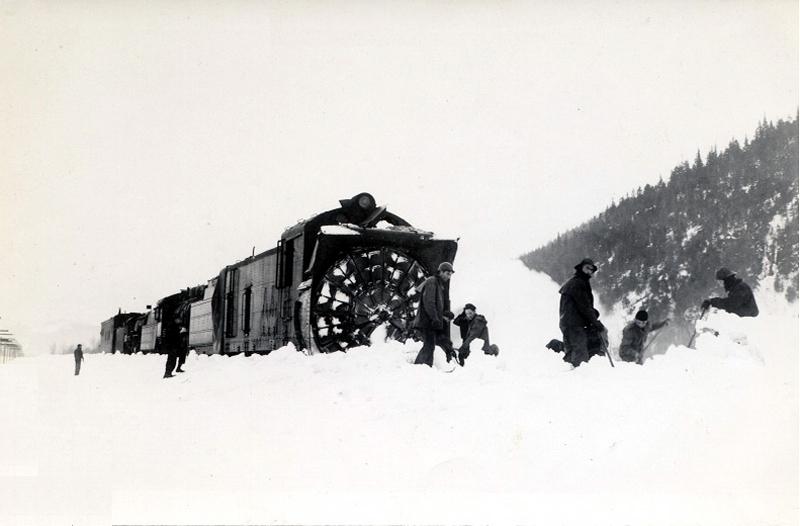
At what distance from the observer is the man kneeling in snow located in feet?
39.0

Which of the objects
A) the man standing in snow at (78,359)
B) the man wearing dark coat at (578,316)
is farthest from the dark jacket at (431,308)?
the man standing in snow at (78,359)

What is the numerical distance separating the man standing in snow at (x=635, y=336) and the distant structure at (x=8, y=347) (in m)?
9.29

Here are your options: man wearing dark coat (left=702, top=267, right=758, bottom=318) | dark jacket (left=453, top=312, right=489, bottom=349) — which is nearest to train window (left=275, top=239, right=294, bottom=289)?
dark jacket (left=453, top=312, right=489, bottom=349)

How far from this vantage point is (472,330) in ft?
40.0

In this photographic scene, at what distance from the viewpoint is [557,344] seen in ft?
36.1

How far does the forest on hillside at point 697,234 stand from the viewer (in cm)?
1440

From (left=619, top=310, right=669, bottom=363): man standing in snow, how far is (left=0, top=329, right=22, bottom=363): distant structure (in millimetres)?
9286

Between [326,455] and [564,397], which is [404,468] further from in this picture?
[564,397]

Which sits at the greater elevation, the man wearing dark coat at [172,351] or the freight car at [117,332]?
the freight car at [117,332]

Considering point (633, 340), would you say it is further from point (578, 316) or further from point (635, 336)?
point (578, 316)

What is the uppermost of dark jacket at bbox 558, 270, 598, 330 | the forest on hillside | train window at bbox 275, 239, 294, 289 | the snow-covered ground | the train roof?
the forest on hillside

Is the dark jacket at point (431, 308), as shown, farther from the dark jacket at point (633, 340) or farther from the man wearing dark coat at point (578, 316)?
the dark jacket at point (633, 340)

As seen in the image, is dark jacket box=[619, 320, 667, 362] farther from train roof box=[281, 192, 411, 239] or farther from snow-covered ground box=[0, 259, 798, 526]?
→ train roof box=[281, 192, 411, 239]

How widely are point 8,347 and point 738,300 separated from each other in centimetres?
1122
